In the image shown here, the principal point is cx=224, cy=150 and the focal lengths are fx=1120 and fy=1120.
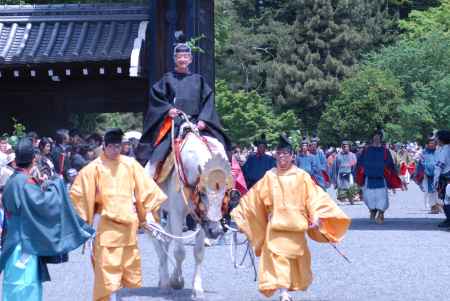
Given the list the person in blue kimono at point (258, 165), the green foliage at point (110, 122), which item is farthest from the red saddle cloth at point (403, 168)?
the person in blue kimono at point (258, 165)

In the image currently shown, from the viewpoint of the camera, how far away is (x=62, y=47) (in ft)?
69.2

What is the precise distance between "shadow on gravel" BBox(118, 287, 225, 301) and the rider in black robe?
4.59ft

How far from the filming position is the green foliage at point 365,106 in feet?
164

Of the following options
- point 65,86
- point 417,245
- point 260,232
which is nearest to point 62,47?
point 65,86

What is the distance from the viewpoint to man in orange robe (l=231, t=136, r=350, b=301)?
10.4 m

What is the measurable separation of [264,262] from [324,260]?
432cm

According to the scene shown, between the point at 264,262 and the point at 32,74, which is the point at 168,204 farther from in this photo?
the point at 32,74

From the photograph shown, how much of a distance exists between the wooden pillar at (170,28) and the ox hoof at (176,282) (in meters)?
8.65

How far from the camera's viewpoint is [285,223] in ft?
34.4

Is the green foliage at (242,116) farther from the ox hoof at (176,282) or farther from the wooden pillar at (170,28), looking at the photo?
the ox hoof at (176,282)

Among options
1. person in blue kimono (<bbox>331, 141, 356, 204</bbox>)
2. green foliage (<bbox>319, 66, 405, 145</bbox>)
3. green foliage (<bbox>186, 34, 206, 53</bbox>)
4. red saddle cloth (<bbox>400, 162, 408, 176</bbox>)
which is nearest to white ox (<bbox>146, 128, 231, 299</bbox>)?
green foliage (<bbox>186, 34, 206, 53</bbox>)

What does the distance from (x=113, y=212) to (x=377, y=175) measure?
13.0m

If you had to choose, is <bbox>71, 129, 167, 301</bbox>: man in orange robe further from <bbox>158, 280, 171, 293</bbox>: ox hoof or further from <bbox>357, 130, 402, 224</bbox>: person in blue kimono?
<bbox>357, 130, 402, 224</bbox>: person in blue kimono

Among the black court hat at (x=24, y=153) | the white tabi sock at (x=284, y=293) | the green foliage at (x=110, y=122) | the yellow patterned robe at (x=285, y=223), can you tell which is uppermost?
the black court hat at (x=24, y=153)
